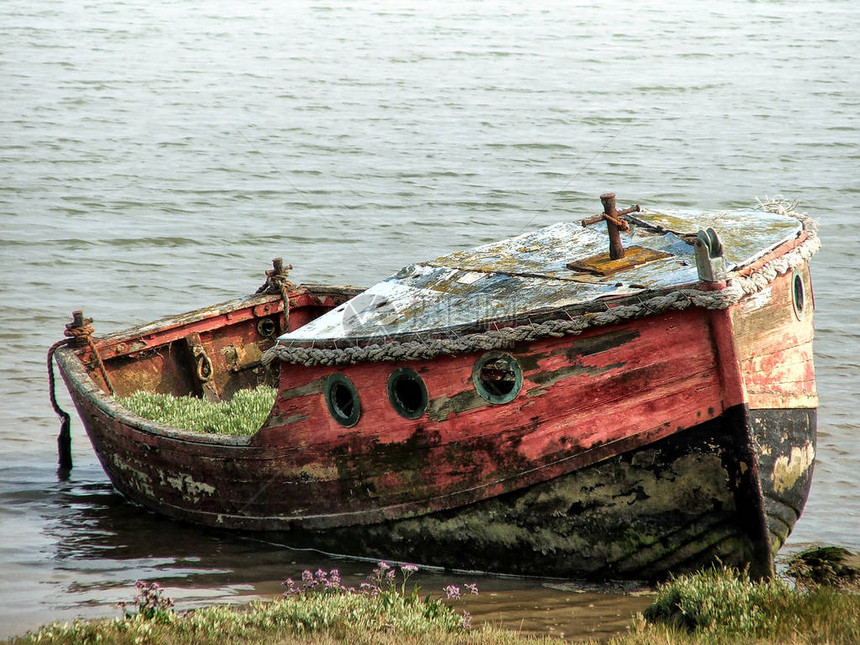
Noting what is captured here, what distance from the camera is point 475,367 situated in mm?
6816

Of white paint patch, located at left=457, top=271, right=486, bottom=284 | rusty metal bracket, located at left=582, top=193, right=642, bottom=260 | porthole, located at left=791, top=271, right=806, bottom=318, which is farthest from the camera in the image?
Result: white paint patch, located at left=457, top=271, right=486, bottom=284

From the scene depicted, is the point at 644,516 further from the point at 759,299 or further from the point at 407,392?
the point at 407,392

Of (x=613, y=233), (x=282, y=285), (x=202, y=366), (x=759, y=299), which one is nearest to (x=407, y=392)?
(x=613, y=233)

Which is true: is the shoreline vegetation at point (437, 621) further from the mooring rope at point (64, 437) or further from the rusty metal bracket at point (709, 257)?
the mooring rope at point (64, 437)

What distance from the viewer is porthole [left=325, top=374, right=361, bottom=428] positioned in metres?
7.29

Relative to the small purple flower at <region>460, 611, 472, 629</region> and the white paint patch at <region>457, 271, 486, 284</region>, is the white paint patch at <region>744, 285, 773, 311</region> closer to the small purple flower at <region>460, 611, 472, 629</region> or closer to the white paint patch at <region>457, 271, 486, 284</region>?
the white paint patch at <region>457, 271, 486, 284</region>

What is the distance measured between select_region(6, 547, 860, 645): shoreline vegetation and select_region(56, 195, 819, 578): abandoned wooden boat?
0.62m

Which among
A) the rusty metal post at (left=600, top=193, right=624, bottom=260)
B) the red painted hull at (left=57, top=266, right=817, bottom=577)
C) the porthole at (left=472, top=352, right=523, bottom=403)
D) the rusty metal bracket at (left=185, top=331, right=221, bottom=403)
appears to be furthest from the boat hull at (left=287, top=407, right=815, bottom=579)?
the rusty metal bracket at (left=185, top=331, right=221, bottom=403)

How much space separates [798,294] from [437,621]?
3472 millimetres

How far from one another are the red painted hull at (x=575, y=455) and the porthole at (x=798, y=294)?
100mm

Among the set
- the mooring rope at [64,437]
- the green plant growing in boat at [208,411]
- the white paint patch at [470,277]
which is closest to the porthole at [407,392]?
the white paint patch at [470,277]

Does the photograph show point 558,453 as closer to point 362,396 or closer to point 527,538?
point 527,538

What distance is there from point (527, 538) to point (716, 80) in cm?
2523

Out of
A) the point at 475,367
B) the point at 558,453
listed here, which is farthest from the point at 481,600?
the point at 475,367
